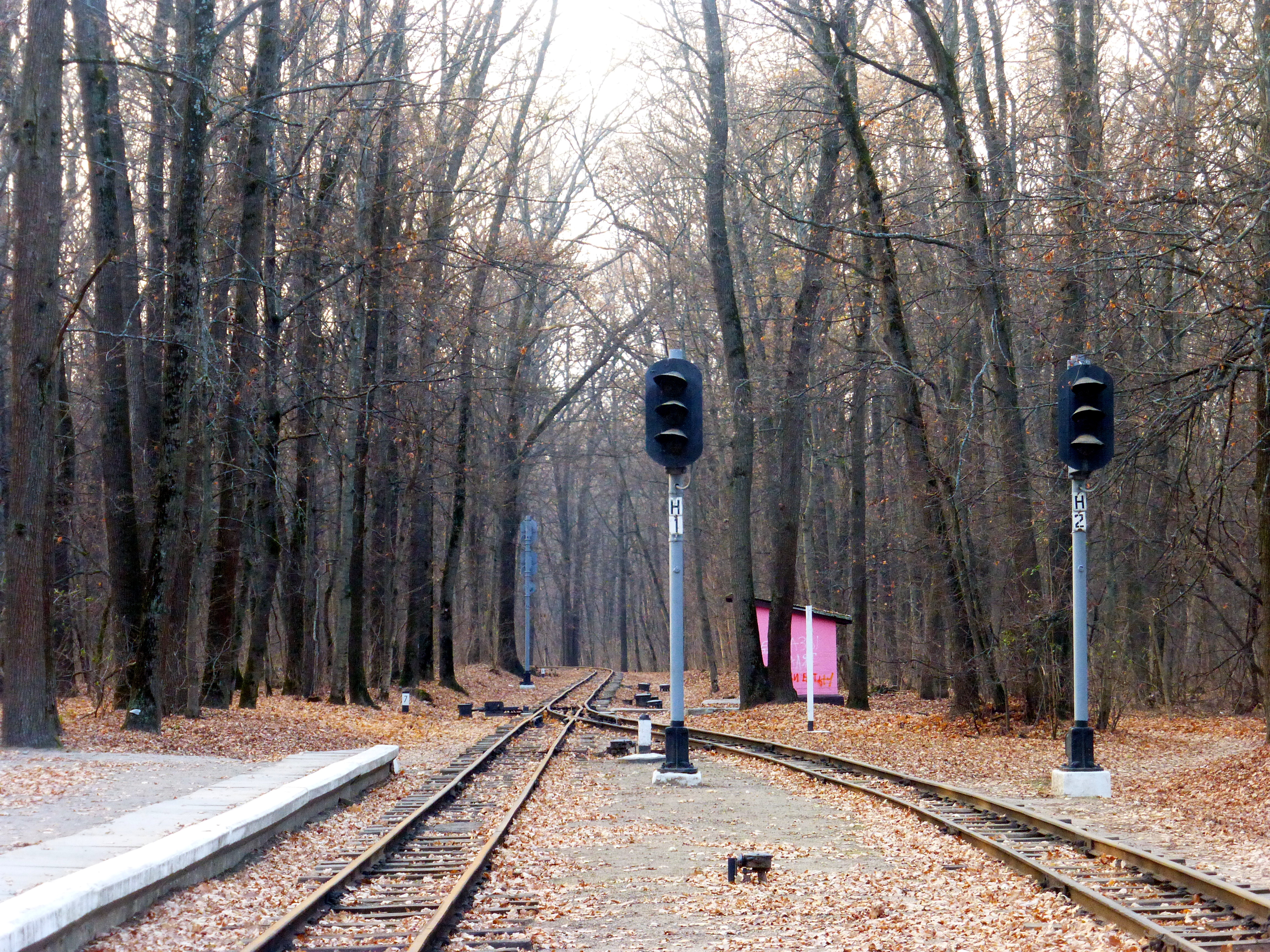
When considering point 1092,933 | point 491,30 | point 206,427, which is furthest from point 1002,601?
point 491,30

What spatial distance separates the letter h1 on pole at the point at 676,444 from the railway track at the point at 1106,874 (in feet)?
6.66

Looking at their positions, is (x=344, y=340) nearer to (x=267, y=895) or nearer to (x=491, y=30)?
(x=491, y=30)

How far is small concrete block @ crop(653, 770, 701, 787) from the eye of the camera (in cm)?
1441

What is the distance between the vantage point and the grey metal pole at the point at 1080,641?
12.7 metres

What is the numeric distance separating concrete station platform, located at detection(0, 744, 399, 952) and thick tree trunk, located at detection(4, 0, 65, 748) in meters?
1.09

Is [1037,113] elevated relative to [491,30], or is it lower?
lower

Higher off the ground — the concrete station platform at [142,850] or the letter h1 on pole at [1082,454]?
the letter h1 on pole at [1082,454]

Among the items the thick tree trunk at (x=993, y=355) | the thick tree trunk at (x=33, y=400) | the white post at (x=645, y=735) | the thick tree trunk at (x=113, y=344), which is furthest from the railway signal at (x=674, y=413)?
the thick tree trunk at (x=113, y=344)

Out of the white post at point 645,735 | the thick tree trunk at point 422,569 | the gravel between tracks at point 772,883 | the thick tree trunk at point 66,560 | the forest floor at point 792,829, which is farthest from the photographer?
the thick tree trunk at point 422,569

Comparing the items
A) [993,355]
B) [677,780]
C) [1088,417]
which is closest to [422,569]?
[993,355]

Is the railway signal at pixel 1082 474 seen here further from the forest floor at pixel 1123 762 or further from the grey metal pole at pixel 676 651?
the grey metal pole at pixel 676 651

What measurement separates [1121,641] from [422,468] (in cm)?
1776

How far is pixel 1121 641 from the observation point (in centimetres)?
2000

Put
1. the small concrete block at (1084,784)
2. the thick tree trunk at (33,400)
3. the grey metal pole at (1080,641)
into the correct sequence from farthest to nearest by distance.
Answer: the thick tree trunk at (33,400)
the grey metal pole at (1080,641)
the small concrete block at (1084,784)
